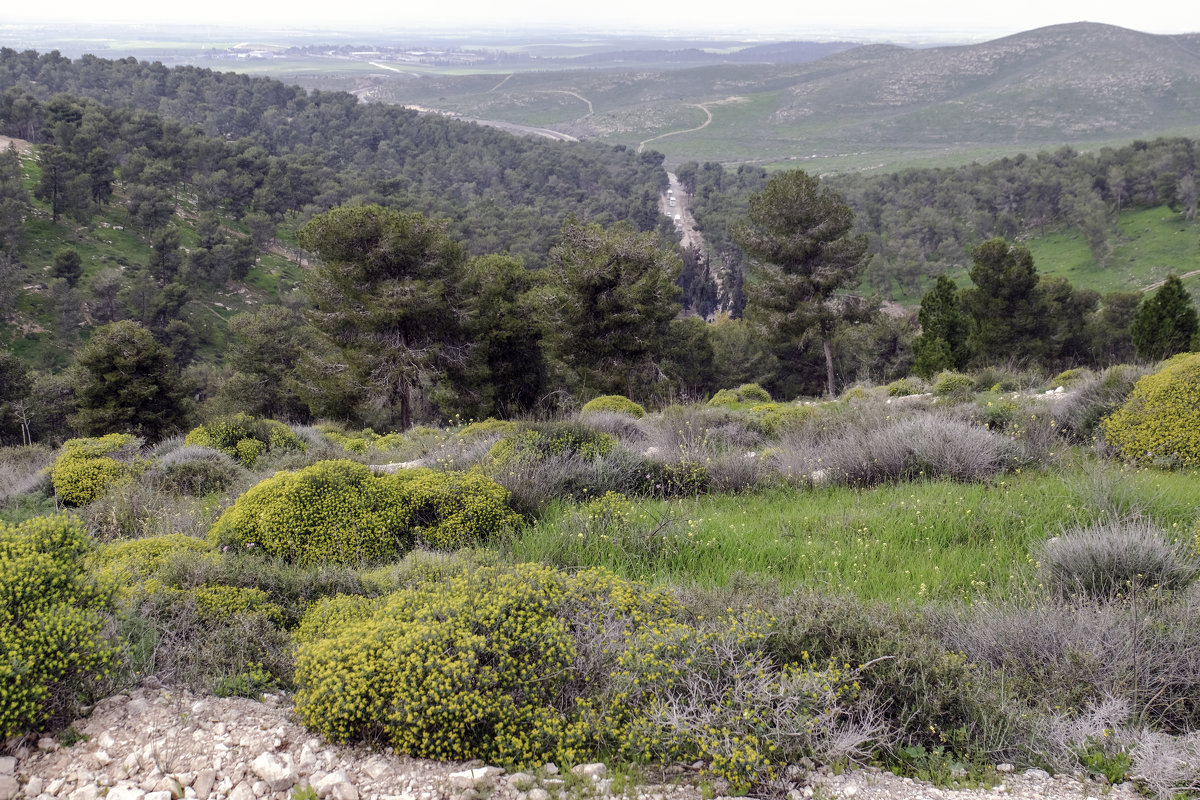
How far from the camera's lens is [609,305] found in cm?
1961

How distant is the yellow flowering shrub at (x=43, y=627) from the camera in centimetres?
263

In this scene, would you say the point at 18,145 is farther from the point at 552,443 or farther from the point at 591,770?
the point at 591,770

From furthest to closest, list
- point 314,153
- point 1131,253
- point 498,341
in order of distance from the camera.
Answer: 1. point 314,153
2. point 1131,253
3. point 498,341

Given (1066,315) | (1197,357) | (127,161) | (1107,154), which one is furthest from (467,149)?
(1197,357)

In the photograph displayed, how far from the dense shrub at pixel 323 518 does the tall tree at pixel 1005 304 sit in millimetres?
31435

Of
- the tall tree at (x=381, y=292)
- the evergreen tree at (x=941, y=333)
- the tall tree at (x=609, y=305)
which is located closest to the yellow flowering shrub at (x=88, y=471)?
the tall tree at (x=381, y=292)

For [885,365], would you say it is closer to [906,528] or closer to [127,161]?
[906,528]

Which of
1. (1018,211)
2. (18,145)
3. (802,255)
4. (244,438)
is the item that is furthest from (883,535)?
(1018,211)

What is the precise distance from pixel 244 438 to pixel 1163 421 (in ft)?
34.6

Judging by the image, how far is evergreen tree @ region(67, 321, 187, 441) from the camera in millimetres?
21516

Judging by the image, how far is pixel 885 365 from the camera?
1495 inches

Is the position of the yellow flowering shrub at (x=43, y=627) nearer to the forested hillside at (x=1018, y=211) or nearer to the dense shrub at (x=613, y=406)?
the dense shrub at (x=613, y=406)

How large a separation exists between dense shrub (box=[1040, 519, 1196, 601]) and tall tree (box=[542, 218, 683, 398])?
15733 mm

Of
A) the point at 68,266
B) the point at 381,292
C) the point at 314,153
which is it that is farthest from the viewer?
the point at 314,153
